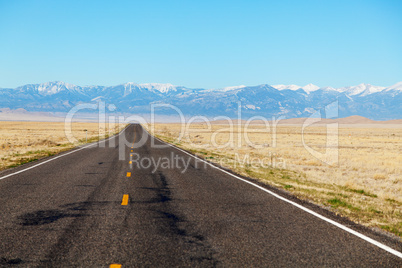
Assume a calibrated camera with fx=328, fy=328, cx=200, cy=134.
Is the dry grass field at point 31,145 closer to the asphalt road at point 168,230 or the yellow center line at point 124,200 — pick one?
the asphalt road at point 168,230

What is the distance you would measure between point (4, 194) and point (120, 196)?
3209 mm

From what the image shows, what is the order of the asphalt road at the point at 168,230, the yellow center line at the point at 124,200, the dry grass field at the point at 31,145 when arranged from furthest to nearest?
the dry grass field at the point at 31,145, the yellow center line at the point at 124,200, the asphalt road at the point at 168,230

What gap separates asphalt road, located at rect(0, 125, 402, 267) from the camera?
4.91m

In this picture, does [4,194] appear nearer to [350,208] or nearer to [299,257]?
[299,257]

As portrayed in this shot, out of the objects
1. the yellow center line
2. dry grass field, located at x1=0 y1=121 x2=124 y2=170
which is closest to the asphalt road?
the yellow center line

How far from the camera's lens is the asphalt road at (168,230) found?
4.91 metres

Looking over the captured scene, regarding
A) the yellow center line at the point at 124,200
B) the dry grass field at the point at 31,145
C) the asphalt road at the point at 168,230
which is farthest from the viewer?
the dry grass field at the point at 31,145

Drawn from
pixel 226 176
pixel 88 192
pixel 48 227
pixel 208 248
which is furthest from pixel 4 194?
pixel 226 176

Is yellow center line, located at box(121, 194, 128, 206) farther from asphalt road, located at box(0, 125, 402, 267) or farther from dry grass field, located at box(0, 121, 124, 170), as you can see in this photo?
dry grass field, located at box(0, 121, 124, 170)

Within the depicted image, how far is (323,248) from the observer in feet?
17.8

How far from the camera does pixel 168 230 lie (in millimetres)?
6176

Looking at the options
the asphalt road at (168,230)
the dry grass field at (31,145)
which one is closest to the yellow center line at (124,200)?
the asphalt road at (168,230)

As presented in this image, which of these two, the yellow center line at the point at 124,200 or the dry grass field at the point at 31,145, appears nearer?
the yellow center line at the point at 124,200

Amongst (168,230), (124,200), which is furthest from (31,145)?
(168,230)
